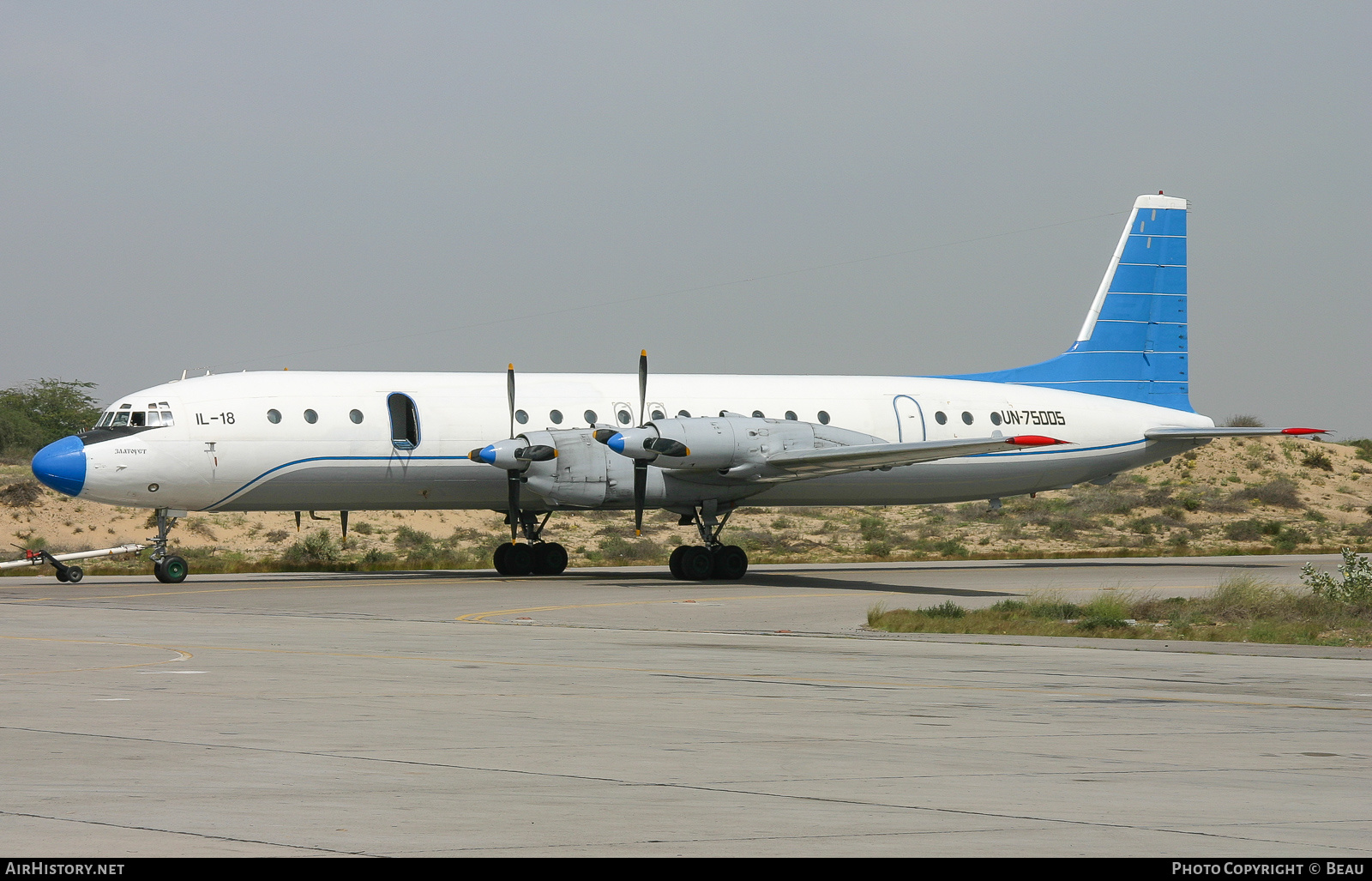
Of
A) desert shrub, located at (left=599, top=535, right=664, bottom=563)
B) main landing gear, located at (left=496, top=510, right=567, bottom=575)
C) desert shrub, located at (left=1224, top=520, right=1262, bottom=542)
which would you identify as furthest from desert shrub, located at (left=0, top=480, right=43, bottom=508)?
desert shrub, located at (left=1224, top=520, right=1262, bottom=542)

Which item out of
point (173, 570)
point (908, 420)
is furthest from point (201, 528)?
point (908, 420)

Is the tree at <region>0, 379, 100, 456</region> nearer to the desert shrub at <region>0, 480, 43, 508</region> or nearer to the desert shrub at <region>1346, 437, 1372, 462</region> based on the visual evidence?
the desert shrub at <region>0, 480, 43, 508</region>

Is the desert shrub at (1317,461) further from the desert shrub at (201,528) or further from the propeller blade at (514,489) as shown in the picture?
the propeller blade at (514,489)

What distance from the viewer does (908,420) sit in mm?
35312

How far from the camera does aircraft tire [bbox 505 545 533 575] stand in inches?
1302

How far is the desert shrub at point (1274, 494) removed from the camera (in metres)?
67.6

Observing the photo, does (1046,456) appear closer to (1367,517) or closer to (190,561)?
(190,561)

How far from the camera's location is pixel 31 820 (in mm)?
6953

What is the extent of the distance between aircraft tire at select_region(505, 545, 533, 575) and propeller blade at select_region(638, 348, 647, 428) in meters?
3.92

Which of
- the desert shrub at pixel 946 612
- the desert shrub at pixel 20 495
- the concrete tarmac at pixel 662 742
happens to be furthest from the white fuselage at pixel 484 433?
the desert shrub at pixel 20 495

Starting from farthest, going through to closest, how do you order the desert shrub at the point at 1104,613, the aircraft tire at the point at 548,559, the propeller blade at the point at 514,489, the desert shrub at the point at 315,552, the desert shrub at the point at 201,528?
1. the desert shrub at the point at 201,528
2. the desert shrub at the point at 315,552
3. the aircraft tire at the point at 548,559
4. the propeller blade at the point at 514,489
5. the desert shrub at the point at 1104,613

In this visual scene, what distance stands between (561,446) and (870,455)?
6351mm

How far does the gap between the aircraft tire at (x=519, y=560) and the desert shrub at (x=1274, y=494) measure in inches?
1786
